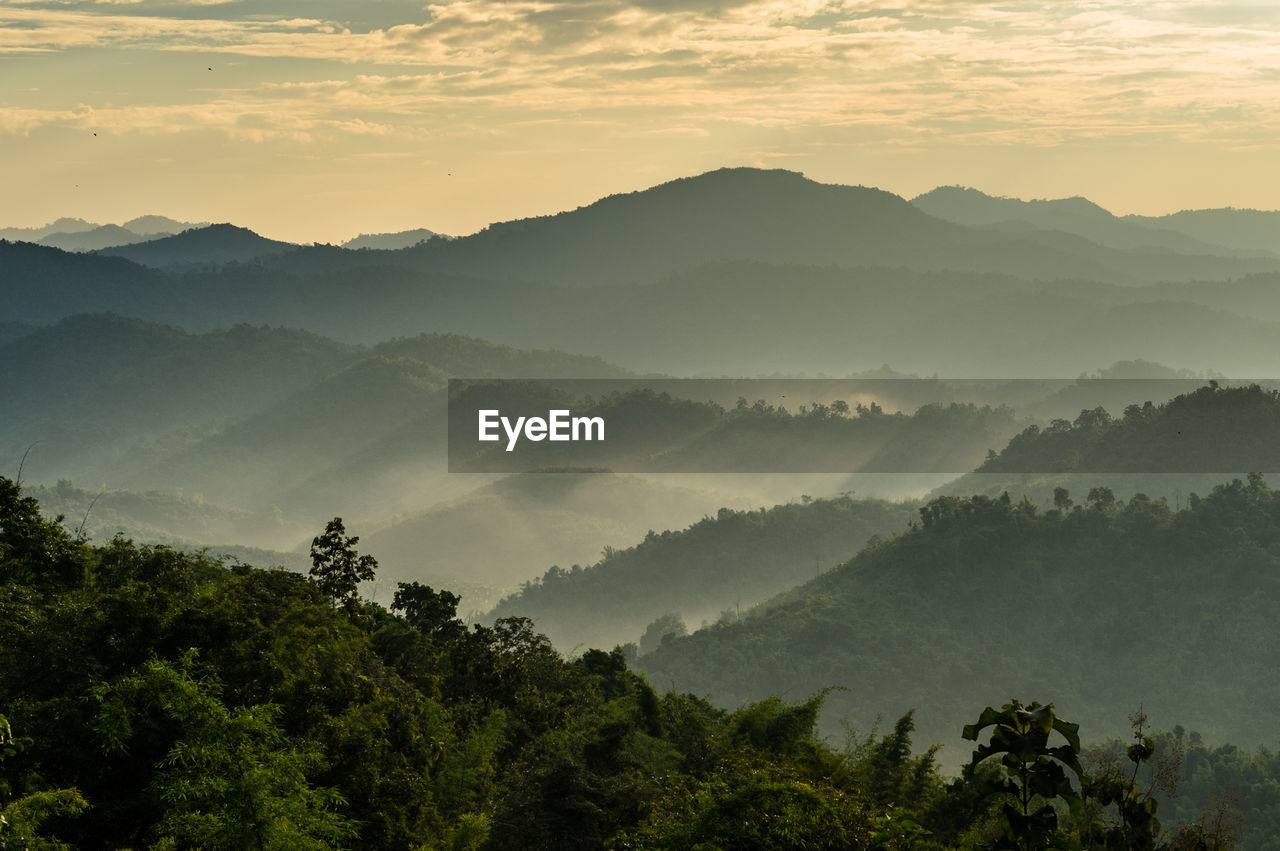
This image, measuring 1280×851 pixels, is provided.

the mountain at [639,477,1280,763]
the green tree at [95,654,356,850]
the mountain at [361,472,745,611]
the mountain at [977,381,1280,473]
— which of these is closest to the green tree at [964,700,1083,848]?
the green tree at [95,654,356,850]

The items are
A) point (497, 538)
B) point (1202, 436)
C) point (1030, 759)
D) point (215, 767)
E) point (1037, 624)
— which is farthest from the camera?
point (497, 538)

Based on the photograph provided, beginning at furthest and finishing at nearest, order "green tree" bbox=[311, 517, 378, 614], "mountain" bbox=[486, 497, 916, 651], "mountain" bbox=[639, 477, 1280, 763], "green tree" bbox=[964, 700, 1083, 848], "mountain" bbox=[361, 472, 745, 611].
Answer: "mountain" bbox=[361, 472, 745, 611], "mountain" bbox=[486, 497, 916, 651], "mountain" bbox=[639, 477, 1280, 763], "green tree" bbox=[311, 517, 378, 614], "green tree" bbox=[964, 700, 1083, 848]

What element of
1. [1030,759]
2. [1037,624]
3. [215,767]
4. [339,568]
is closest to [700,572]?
[1037,624]

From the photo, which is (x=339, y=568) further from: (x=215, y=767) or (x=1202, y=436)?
(x=1202, y=436)

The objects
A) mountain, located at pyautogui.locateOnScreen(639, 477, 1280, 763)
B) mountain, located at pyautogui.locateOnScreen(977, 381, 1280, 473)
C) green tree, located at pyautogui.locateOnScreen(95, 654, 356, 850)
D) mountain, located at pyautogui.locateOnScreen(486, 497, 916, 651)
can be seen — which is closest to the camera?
green tree, located at pyautogui.locateOnScreen(95, 654, 356, 850)

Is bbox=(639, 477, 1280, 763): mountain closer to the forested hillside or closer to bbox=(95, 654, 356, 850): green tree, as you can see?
the forested hillside

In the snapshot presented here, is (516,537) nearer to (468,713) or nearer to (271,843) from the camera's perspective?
(468,713)
